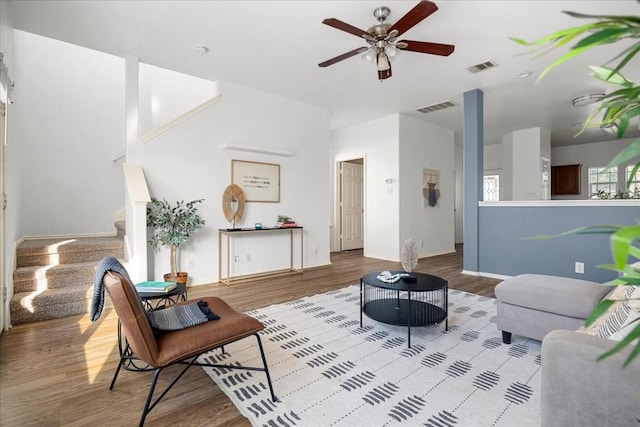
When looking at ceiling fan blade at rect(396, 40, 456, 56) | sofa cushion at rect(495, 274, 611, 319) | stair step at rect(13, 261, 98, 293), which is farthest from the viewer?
stair step at rect(13, 261, 98, 293)

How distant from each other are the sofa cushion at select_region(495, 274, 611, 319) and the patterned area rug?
1.20 ft

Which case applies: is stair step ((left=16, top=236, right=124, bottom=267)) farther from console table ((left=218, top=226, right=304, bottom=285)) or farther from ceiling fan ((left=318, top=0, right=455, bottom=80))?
ceiling fan ((left=318, top=0, right=455, bottom=80))

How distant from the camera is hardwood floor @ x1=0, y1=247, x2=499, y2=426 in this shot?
64.7 inches

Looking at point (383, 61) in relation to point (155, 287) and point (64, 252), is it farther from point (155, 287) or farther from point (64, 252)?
point (64, 252)

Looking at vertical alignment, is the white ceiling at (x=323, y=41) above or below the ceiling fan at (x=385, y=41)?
above

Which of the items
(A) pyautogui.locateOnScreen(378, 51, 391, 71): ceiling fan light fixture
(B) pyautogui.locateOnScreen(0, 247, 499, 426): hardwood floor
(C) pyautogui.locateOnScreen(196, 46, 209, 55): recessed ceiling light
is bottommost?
(B) pyautogui.locateOnScreen(0, 247, 499, 426): hardwood floor

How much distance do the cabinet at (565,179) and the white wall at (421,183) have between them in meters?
3.54

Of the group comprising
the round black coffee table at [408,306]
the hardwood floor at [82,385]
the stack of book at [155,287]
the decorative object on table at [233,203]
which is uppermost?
the decorative object on table at [233,203]

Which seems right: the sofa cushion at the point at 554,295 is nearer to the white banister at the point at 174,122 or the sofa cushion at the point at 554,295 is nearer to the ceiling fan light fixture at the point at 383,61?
the ceiling fan light fixture at the point at 383,61

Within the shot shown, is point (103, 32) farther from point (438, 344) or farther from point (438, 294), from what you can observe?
point (438, 294)

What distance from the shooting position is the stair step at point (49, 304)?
283 centimetres

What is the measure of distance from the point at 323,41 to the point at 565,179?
8.16 m

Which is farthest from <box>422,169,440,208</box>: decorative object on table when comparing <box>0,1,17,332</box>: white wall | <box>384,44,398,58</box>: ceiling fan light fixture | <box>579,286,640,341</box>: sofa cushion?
<box>0,1,17,332</box>: white wall

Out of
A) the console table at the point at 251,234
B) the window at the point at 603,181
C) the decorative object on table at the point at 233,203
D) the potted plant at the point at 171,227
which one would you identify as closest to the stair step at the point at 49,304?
the potted plant at the point at 171,227
